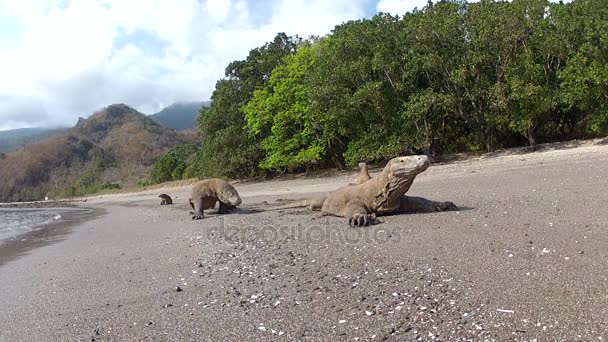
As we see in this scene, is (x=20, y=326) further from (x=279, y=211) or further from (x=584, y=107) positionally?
(x=584, y=107)

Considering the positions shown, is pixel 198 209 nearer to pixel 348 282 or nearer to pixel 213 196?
pixel 213 196

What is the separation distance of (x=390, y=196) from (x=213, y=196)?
668 cm

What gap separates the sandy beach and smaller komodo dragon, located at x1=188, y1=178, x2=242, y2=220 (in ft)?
12.9

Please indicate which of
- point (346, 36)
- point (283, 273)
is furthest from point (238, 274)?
point (346, 36)

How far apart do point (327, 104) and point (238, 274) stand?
72.4 ft

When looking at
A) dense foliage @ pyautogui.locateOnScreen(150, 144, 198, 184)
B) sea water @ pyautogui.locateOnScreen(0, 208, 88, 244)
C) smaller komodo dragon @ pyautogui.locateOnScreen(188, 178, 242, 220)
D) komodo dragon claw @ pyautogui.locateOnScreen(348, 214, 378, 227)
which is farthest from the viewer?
dense foliage @ pyautogui.locateOnScreen(150, 144, 198, 184)

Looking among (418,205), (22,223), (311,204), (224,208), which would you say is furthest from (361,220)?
(22,223)

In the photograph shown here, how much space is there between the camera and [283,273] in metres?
5.91

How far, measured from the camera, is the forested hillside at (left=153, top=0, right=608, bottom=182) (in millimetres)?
24266

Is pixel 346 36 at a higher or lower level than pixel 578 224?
higher

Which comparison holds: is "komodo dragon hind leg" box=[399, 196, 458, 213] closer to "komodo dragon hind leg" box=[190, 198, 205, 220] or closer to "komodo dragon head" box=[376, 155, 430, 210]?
"komodo dragon head" box=[376, 155, 430, 210]

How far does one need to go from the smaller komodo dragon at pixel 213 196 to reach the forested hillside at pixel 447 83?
532 inches

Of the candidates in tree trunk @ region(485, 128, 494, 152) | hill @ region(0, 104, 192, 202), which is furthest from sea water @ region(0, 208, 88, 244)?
hill @ region(0, 104, 192, 202)

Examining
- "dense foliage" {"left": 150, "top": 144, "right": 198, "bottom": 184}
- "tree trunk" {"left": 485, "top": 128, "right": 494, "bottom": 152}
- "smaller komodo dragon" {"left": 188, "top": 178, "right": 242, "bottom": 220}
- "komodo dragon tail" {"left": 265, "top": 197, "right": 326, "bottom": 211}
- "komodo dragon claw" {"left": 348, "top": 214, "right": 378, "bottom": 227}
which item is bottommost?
"komodo dragon claw" {"left": 348, "top": 214, "right": 378, "bottom": 227}
